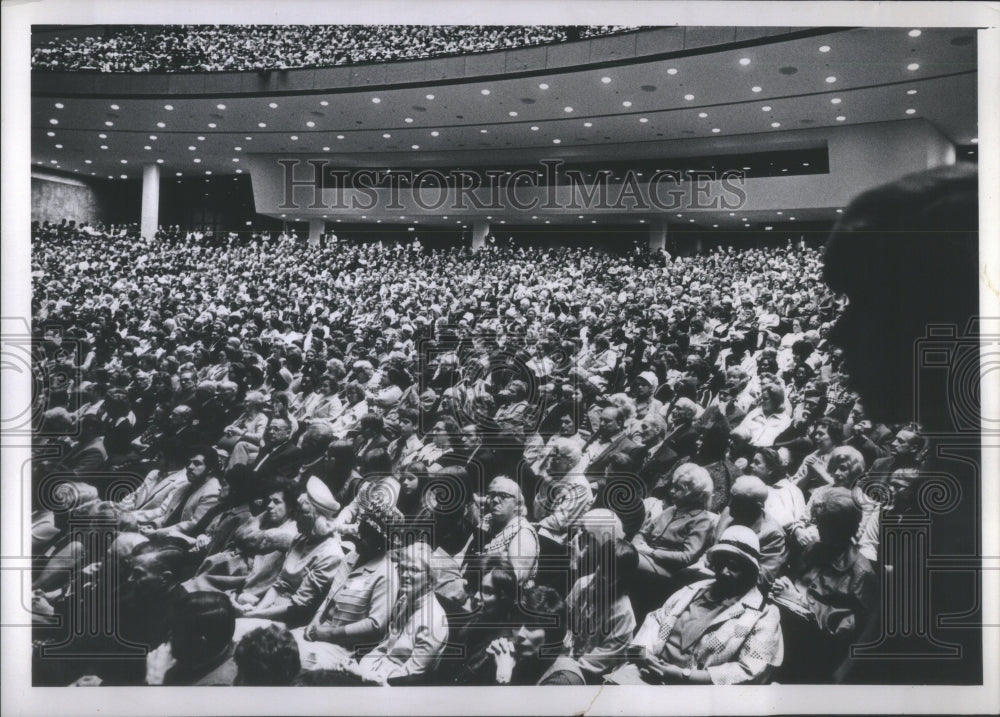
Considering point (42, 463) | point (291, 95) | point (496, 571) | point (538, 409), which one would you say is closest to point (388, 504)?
point (496, 571)

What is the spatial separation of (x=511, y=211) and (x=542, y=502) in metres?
1.15

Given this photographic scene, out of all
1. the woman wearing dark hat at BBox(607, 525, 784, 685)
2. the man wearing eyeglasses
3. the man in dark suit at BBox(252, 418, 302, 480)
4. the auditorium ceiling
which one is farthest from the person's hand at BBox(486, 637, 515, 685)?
the auditorium ceiling

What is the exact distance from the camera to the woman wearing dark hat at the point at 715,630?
264cm

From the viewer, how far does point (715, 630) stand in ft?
8.70

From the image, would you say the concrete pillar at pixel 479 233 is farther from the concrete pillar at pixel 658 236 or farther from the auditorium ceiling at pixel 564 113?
the concrete pillar at pixel 658 236

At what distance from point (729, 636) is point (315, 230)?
2279 mm

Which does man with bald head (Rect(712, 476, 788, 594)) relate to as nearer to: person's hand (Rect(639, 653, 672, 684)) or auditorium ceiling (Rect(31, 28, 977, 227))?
person's hand (Rect(639, 653, 672, 684))

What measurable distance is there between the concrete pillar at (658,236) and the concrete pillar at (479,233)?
2.12ft

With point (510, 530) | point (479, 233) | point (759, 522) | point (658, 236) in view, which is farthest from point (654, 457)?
point (479, 233)

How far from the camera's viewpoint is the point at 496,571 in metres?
2.63

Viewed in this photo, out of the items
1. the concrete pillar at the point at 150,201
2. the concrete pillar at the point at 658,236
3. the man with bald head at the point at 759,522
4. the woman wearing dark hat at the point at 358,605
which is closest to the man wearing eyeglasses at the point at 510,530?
the woman wearing dark hat at the point at 358,605

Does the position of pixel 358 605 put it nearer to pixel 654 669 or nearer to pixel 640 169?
pixel 654 669

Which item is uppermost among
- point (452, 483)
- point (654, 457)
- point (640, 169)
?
point (640, 169)

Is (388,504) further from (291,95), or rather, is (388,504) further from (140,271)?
(291,95)
